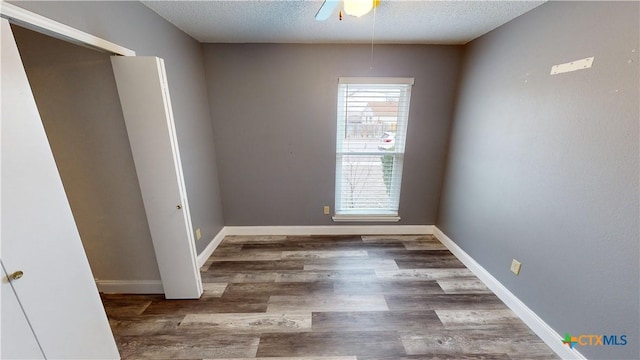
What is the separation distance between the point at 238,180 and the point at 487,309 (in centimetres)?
287

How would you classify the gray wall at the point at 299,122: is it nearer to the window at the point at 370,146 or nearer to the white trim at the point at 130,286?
the window at the point at 370,146

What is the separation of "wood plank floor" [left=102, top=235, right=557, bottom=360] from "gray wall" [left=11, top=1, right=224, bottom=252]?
2.41 ft

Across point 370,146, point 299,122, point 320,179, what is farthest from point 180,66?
point 370,146

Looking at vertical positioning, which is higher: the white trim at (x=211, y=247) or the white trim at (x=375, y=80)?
the white trim at (x=375, y=80)

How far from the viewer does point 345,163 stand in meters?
2.85

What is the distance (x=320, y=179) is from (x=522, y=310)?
2207 millimetres

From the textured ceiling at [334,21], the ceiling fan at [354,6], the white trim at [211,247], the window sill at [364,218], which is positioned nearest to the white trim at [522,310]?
the window sill at [364,218]

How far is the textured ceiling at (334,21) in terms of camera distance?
1.65m

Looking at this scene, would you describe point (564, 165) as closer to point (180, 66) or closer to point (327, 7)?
point (327, 7)

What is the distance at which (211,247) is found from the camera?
8.57 ft

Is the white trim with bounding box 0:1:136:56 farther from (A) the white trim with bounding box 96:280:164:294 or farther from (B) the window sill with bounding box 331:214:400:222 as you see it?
(B) the window sill with bounding box 331:214:400:222

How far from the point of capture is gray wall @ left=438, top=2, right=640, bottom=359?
3.80 ft

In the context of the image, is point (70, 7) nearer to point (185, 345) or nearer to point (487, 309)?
point (185, 345)

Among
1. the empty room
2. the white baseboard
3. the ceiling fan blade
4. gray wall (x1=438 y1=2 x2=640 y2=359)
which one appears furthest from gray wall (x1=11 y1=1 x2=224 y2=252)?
gray wall (x1=438 y1=2 x2=640 y2=359)
